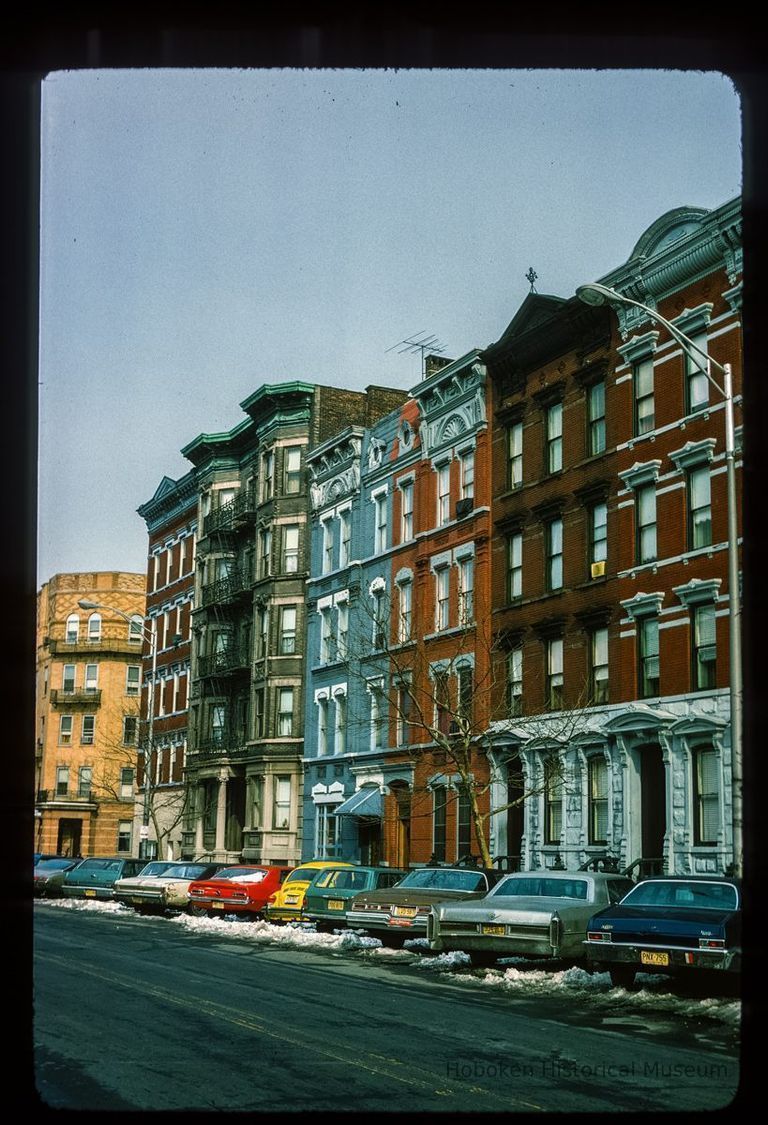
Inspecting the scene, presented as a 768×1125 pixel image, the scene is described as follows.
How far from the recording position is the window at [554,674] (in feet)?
113

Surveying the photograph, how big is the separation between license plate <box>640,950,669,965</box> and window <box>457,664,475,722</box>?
1811cm

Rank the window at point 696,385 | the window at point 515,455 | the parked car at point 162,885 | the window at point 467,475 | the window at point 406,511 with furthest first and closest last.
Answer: the window at point 406,511 → the window at point 467,475 → the window at point 515,455 → the parked car at point 162,885 → the window at point 696,385

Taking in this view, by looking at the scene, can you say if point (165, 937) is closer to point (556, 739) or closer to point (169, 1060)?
point (556, 739)

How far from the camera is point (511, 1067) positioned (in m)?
10.7

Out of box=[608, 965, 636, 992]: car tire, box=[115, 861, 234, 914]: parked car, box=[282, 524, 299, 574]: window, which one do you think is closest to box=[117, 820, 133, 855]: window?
box=[282, 524, 299, 574]: window

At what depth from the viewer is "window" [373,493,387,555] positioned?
148ft

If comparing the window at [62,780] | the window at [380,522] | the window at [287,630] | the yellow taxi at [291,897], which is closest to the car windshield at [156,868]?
the yellow taxi at [291,897]

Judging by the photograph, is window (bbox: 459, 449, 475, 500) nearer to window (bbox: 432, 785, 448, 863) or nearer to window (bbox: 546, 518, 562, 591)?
window (bbox: 546, 518, 562, 591)

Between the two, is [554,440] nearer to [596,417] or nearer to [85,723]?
[596,417]

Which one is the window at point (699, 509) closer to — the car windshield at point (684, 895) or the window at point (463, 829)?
the window at point (463, 829)

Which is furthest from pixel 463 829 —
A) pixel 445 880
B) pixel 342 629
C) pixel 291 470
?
pixel 291 470

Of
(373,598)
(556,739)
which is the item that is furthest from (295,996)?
(373,598)

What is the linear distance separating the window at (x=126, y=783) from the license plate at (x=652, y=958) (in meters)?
65.2

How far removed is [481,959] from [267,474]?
34.6 metres
